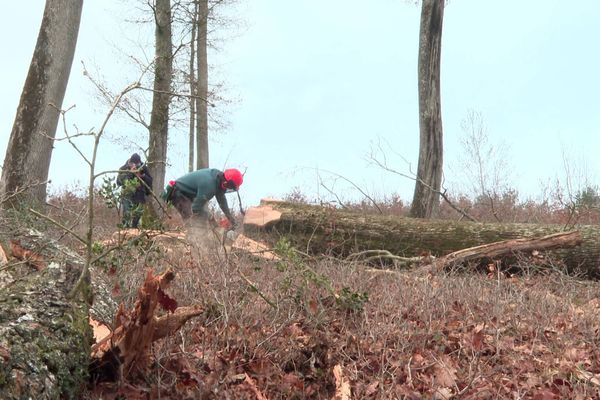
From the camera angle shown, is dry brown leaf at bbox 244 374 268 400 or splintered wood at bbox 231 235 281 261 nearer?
dry brown leaf at bbox 244 374 268 400

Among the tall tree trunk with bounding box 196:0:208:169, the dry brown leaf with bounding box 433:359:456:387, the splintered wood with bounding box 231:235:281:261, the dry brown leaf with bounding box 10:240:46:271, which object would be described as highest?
the tall tree trunk with bounding box 196:0:208:169

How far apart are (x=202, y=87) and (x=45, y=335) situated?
50.7 feet

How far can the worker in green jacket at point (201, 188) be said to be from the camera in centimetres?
896

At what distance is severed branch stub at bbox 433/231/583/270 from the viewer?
7.23 m

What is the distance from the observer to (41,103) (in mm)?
9711

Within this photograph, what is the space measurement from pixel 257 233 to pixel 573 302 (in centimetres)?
411

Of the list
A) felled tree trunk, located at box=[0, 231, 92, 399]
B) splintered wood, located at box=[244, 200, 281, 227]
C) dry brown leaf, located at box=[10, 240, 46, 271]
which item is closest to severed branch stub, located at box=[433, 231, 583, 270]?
splintered wood, located at box=[244, 200, 281, 227]

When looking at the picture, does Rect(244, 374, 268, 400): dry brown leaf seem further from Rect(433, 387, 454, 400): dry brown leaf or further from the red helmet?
the red helmet

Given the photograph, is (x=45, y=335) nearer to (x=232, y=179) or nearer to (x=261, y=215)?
(x=261, y=215)

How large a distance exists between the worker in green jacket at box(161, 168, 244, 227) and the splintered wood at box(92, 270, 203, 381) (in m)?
5.17

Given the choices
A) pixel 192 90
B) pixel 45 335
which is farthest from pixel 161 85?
pixel 45 335

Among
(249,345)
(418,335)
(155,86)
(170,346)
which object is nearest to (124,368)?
(170,346)

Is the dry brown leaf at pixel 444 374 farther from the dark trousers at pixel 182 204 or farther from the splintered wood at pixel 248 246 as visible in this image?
the dark trousers at pixel 182 204

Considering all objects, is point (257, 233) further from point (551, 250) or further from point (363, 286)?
point (551, 250)
